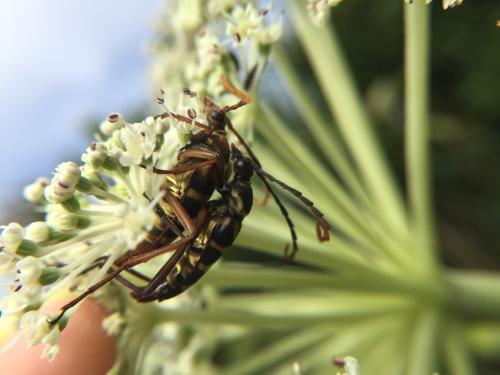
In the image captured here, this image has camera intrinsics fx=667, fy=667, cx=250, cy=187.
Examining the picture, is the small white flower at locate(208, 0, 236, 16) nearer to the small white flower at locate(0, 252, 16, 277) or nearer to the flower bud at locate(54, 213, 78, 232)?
the flower bud at locate(54, 213, 78, 232)

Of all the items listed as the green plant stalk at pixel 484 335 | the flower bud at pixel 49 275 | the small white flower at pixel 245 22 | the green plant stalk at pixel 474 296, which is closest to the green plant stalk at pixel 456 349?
the green plant stalk at pixel 474 296

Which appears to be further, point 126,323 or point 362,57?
point 362,57

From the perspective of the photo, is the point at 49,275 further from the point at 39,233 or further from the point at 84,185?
the point at 84,185

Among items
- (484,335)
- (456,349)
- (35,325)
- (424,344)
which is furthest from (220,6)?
(484,335)

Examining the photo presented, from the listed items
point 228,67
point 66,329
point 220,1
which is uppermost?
point 220,1

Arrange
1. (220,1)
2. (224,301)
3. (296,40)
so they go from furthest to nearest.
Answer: (296,40) → (224,301) → (220,1)

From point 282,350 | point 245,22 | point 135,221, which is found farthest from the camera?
point 282,350

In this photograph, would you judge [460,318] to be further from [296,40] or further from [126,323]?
[296,40]

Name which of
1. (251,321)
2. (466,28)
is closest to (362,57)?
(466,28)
